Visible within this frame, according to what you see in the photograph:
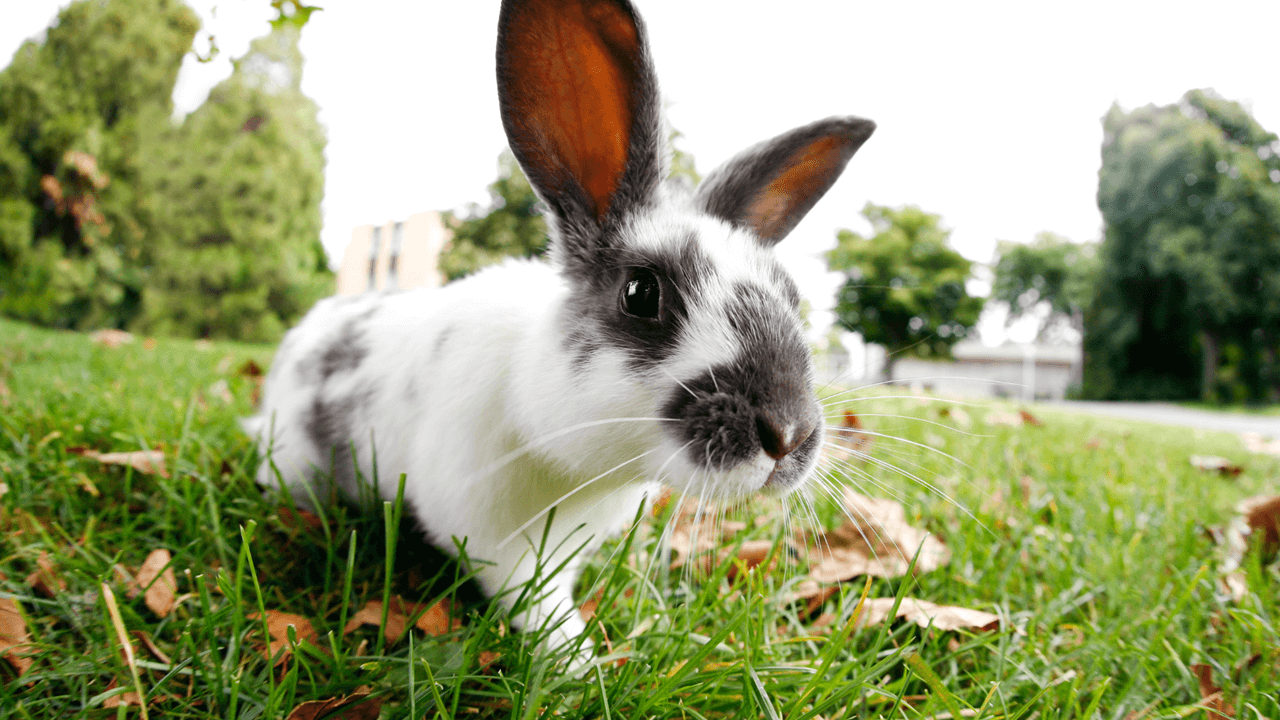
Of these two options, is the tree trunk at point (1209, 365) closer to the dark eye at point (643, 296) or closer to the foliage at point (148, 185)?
the dark eye at point (643, 296)

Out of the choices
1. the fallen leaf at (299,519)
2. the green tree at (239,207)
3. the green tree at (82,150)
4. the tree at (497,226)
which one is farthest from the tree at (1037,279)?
the fallen leaf at (299,519)

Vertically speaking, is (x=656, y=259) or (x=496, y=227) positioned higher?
(x=496, y=227)

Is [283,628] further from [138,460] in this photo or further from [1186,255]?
[1186,255]

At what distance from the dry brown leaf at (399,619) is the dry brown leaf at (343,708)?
8.1 inches

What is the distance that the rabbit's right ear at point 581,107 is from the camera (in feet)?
4.69

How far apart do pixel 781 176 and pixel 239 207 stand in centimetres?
1984

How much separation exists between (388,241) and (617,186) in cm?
3755

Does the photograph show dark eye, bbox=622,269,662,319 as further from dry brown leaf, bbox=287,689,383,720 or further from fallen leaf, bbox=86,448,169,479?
fallen leaf, bbox=86,448,169,479

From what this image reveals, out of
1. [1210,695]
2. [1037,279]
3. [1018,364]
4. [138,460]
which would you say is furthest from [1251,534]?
[1037,279]

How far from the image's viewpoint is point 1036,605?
179 cm

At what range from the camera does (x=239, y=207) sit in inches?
679

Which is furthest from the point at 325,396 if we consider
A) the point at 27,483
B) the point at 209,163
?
the point at 209,163

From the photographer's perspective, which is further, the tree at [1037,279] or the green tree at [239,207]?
the tree at [1037,279]

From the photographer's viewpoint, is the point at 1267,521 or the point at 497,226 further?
the point at 497,226
